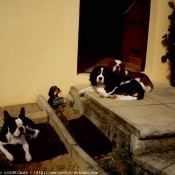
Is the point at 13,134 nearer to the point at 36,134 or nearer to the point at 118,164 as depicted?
the point at 36,134

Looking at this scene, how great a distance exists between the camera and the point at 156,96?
5.32 meters

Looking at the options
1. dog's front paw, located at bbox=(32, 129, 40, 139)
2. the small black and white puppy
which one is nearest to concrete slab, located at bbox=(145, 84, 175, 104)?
dog's front paw, located at bbox=(32, 129, 40, 139)

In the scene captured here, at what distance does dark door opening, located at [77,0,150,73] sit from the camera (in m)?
11.5

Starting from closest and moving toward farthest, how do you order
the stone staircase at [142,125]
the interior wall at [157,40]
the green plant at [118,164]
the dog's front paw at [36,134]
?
the green plant at [118,164] → the stone staircase at [142,125] → the dog's front paw at [36,134] → the interior wall at [157,40]

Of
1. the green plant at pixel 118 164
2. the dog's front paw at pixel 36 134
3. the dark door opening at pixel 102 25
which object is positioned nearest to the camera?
the green plant at pixel 118 164

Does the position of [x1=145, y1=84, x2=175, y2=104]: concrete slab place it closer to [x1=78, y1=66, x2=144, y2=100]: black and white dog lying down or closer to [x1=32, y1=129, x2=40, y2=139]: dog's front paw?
[x1=78, y1=66, x2=144, y2=100]: black and white dog lying down

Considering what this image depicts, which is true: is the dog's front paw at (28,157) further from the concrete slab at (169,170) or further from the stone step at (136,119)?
the concrete slab at (169,170)

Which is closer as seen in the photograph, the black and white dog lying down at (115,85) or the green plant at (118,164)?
the green plant at (118,164)

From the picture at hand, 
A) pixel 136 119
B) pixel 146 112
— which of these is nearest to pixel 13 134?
pixel 136 119

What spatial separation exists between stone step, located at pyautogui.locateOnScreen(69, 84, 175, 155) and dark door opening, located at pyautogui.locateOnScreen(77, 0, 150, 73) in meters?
6.32

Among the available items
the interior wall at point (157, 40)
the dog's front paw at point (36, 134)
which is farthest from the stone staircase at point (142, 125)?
the interior wall at point (157, 40)

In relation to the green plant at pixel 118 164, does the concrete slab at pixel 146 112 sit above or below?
above

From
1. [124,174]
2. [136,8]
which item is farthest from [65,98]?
[136,8]

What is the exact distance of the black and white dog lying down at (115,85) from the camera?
4.93 m
